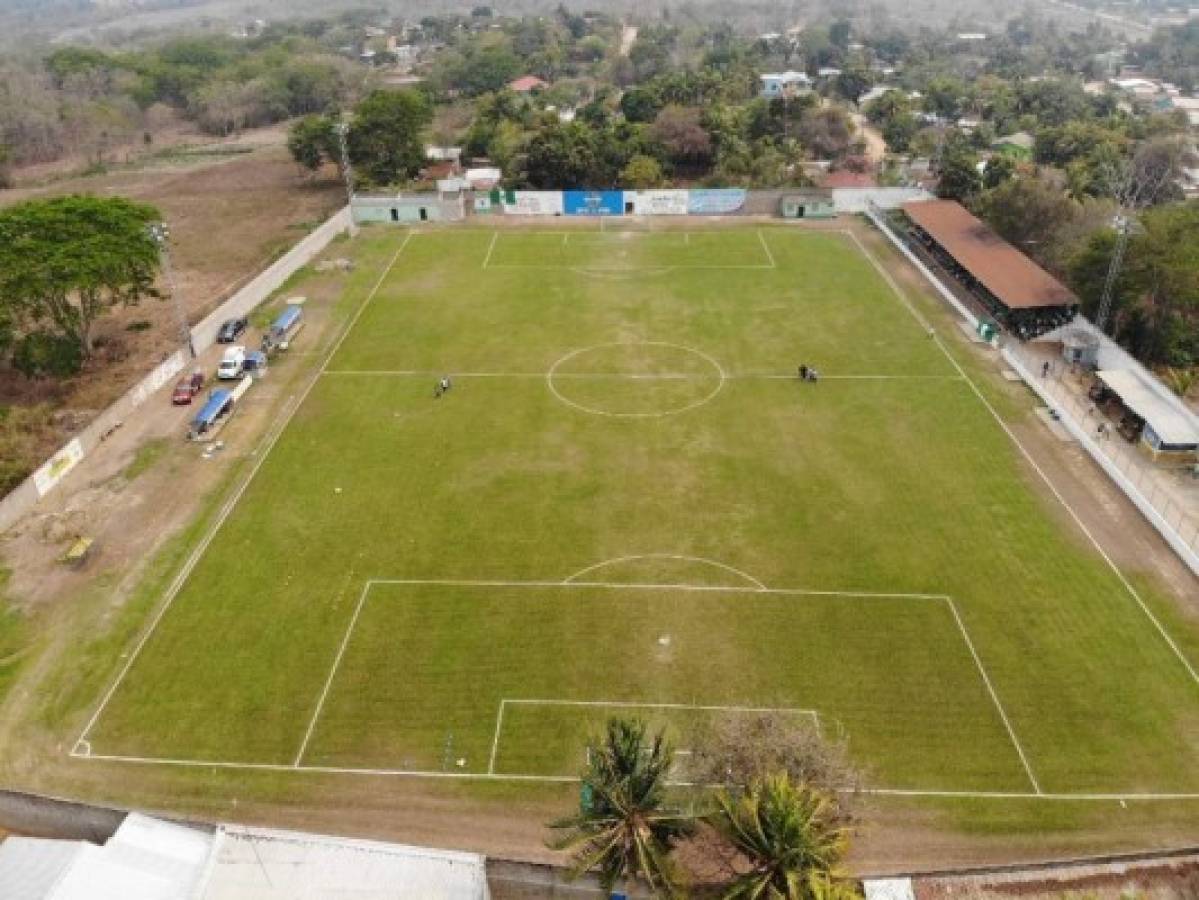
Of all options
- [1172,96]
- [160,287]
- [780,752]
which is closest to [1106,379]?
[780,752]

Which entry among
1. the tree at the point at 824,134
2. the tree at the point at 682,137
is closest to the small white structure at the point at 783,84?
the tree at the point at 824,134

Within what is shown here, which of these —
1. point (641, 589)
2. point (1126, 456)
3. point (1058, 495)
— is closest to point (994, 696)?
point (641, 589)

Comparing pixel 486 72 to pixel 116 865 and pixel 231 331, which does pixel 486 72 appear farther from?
pixel 116 865

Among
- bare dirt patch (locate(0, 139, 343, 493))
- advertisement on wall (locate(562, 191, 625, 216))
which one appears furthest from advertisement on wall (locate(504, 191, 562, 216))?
bare dirt patch (locate(0, 139, 343, 493))

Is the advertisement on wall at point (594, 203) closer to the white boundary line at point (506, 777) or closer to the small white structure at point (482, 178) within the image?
the small white structure at point (482, 178)

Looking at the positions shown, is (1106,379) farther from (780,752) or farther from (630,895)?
(630,895)
